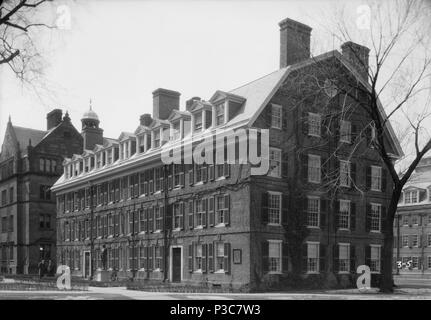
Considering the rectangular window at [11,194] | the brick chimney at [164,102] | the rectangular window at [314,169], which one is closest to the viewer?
the rectangular window at [314,169]

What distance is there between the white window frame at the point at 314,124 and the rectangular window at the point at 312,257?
18.9 feet

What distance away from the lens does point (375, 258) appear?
32.2 meters

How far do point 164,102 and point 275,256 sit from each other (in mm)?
14324

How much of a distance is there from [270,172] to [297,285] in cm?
579

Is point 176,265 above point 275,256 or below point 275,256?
below

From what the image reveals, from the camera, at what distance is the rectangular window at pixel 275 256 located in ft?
A: 89.7

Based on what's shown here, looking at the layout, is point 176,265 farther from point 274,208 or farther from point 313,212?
point 313,212

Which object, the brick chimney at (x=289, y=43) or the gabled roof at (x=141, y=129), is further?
the gabled roof at (x=141, y=129)

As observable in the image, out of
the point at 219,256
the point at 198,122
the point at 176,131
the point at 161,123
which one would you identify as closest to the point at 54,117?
the point at 161,123

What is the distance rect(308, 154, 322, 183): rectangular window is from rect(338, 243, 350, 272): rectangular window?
3.94 metres

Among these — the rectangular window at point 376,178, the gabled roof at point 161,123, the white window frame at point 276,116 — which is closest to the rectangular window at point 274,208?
the white window frame at point 276,116

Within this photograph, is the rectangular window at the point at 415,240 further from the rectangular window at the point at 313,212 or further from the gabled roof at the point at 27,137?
Result: the gabled roof at the point at 27,137
